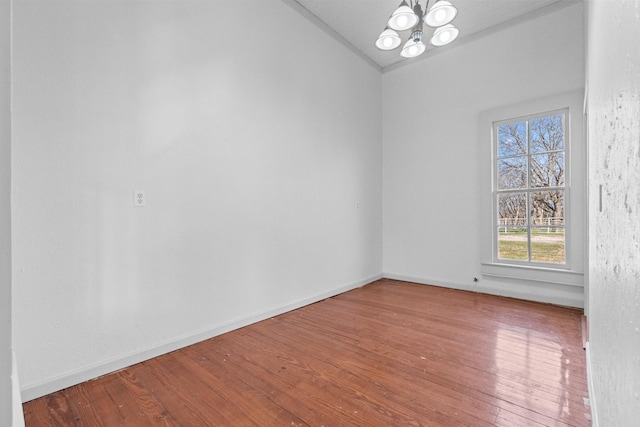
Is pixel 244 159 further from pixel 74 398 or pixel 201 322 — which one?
pixel 74 398

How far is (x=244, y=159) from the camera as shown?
2725 millimetres

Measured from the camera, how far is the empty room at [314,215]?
1.48m

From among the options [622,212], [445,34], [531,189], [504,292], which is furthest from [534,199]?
[622,212]

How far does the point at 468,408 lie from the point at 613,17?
1734 millimetres

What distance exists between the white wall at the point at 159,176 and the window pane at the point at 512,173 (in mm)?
2144

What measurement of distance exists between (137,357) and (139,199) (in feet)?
3.56

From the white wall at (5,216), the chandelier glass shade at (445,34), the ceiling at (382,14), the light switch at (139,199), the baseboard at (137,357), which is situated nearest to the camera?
the white wall at (5,216)

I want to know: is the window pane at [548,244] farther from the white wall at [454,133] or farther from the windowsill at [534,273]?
the white wall at [454,133]

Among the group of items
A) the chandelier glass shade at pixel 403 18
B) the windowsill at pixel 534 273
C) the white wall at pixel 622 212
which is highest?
the chandelier glass shade at pixel 403 18

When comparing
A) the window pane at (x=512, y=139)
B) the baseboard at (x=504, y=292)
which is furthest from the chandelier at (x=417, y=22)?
the baseboard at (x=504, y=292)

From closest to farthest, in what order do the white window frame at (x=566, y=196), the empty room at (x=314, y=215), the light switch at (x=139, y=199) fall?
the empty room at (x=314, y=215) → the light switch at (x=139, y=199) → the white window frame at (x=566, y=196)

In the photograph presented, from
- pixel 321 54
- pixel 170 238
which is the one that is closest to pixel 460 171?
pixel 321 54

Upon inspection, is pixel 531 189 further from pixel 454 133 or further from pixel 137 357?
pixel 137 357

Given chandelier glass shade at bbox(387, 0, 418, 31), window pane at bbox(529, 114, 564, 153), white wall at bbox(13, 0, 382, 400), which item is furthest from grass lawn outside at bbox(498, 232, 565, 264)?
chandelier glass shade at bbox(387, 0, 418, 31)
